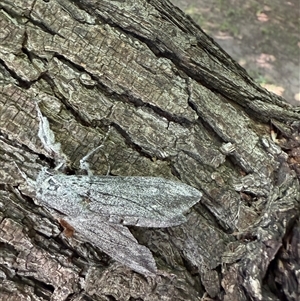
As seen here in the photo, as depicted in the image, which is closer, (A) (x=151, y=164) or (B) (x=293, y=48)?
(A) (x=151, y=164)

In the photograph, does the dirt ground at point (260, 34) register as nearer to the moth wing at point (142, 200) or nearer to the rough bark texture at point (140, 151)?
the rough bark texture at point (140, 151)

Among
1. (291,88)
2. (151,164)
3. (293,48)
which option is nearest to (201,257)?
(151,164)

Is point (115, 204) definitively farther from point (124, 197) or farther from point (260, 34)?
point (260, 34)

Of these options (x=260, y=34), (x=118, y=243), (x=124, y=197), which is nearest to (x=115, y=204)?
(x=124, y=197)

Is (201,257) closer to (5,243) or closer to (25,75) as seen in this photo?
(5,243)

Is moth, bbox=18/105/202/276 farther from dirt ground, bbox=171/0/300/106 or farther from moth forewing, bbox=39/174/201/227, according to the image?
dirt ground, bbox=171/0/300/106

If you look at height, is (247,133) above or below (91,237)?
above

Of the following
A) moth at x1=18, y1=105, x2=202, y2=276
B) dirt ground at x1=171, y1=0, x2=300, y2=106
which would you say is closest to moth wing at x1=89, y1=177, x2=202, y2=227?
moth at x1=18, y1=105, x2=202, y2=276
